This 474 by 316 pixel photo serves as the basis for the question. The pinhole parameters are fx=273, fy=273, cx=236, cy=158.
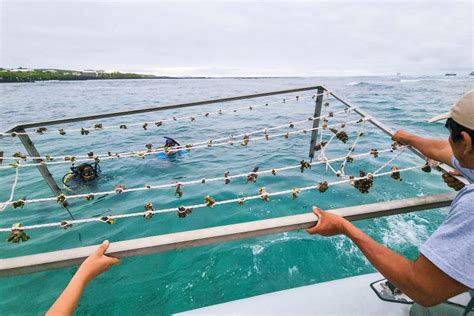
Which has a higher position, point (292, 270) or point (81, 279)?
point (81, 279)

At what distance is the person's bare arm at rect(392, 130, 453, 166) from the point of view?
297 cm

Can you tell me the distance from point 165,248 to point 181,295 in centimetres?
337

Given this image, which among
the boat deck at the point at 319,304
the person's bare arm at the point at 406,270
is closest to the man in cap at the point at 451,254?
the person's bare arm at the point at 406,270

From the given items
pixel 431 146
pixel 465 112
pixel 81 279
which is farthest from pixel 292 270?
pixel 465 112

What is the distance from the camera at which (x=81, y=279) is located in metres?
1.81

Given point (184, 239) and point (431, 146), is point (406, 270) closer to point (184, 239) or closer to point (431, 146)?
point (184, 239)

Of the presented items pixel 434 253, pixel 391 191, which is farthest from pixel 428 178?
pixel 434 253

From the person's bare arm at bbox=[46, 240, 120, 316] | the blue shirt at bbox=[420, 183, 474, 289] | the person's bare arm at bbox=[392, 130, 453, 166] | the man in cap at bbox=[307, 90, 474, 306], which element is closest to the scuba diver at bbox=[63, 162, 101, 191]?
the person's bare arm at bbox=[46, 240, 120, 316]

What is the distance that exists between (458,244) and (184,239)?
1662mm

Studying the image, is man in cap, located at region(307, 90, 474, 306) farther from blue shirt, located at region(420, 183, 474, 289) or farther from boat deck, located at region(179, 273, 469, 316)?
boat deck, located at region(179, 273, 469, 316)

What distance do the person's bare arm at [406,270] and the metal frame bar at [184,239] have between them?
0.11m

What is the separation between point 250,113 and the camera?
24766 millimetres

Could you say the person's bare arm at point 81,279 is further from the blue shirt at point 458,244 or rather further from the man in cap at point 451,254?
the blue shirt at point 458,244

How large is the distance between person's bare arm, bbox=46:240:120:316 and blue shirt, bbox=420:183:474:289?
6.78 feet
